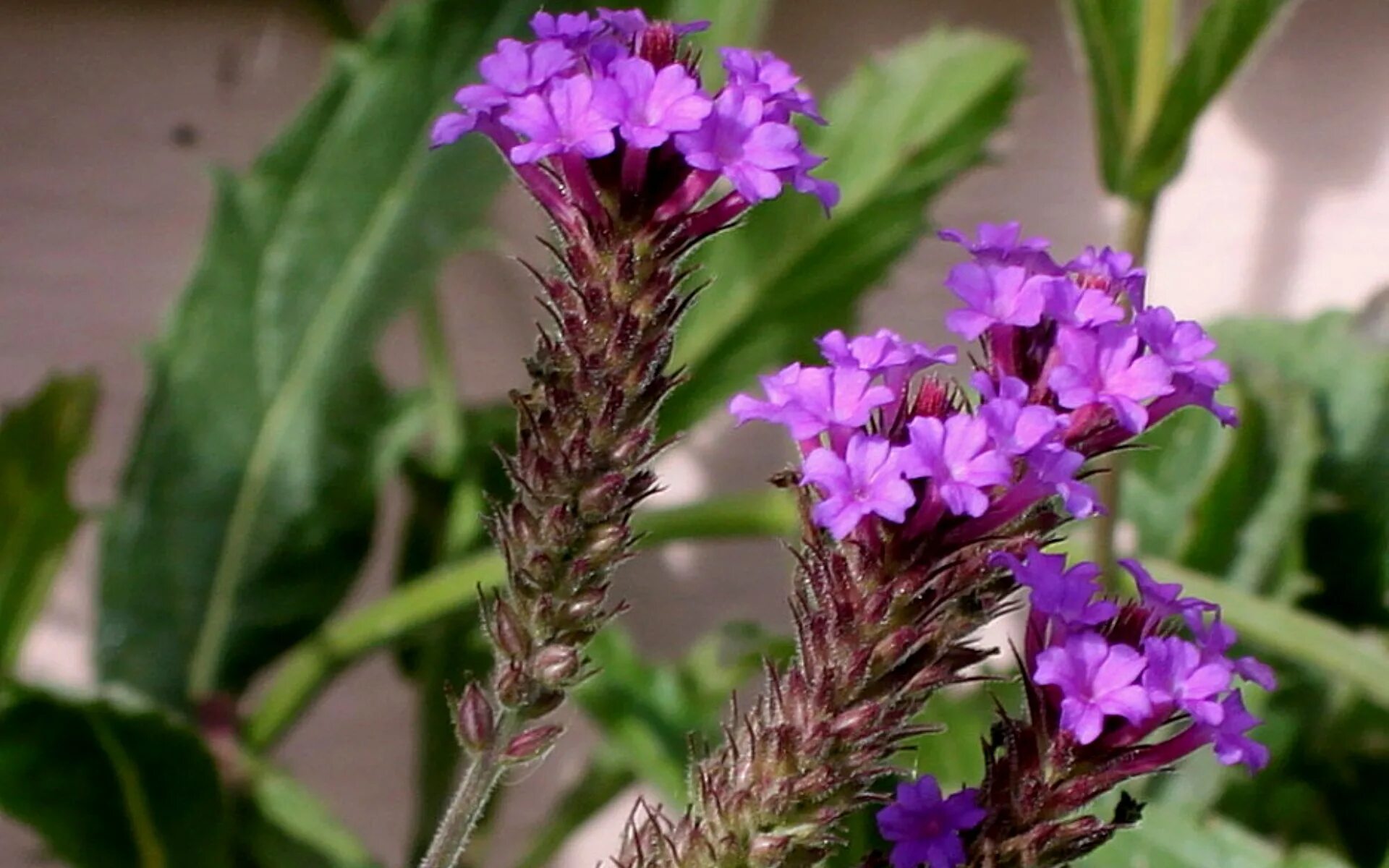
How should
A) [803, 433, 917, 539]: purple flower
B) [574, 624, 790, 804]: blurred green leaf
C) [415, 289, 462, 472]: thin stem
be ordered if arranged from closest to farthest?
[803, 433, 917, 539]: purple flower < [574, 624, 790, 804]: blurred green leaf < [415, 289, 462, 472]: thin stem

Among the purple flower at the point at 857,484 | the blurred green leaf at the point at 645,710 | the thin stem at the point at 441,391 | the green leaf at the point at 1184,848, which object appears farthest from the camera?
the thin stem at the point at 441,391

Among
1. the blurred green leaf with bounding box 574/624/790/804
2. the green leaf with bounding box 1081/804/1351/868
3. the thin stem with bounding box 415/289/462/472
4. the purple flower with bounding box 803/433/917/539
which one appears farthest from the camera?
the thin stem with bounding box 415/289/462/472

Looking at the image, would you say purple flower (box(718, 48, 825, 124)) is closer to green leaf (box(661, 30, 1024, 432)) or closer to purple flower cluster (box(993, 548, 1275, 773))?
purple flower cluster (box(993, 548, 1275, 773))

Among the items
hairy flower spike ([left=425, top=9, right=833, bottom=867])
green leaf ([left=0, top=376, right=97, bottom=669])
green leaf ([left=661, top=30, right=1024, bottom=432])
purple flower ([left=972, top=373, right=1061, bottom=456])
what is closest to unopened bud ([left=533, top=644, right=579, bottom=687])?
hairy flower spike ([left=425, top=9, right=833, bottom=867])

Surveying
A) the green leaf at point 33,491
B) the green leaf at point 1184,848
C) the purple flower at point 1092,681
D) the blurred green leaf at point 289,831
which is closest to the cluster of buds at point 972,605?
the purple flower at point 1092,681

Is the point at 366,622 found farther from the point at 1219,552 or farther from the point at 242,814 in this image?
the point at 1219,552

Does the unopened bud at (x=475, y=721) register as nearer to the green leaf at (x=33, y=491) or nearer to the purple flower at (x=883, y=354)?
the purple flower at (x=883, y=354)

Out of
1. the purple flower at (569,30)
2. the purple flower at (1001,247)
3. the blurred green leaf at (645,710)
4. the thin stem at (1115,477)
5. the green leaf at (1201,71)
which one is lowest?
the blurred green leaf at (645,710)
